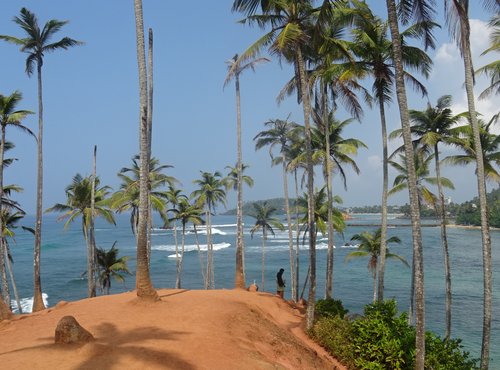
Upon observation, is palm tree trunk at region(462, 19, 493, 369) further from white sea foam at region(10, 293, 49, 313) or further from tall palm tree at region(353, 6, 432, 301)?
white sea foam at region(10, 293, 49, 313)

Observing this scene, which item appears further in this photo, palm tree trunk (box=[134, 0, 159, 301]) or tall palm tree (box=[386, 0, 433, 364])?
palm tree trunk (box=[134, 0, 159, 301])

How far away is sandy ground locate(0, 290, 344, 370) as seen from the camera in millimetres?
8172

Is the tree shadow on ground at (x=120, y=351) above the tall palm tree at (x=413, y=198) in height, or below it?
below

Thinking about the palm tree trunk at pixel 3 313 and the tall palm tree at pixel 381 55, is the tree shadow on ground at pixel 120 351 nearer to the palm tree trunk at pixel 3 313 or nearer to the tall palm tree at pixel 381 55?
the palm tree trunk at pixel 3 313

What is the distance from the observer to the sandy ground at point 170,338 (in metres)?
8.17

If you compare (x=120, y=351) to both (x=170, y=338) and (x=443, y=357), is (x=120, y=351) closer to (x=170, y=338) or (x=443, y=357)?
(x=170, y=338)

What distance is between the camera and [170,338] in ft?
31.8

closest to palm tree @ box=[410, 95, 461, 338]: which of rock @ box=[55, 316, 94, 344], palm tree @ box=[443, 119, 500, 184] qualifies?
palm tree @ box=[443, 119, 500, 184]

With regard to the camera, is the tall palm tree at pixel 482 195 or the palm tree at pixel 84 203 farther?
the palm tree at pixel 84 203

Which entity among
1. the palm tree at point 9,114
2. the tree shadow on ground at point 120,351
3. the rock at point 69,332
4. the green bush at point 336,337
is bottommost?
the green bush at point 336,337

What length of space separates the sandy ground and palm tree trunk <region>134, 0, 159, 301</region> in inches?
25.1

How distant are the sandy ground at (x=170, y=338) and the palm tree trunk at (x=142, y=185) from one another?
637 millimetres

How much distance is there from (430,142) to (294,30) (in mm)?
10888

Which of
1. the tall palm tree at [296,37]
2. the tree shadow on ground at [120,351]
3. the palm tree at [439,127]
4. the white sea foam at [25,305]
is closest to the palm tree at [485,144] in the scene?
the palm tree at [439,127]
